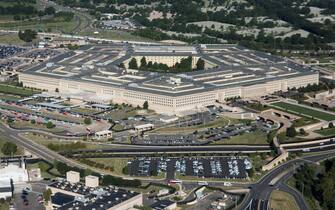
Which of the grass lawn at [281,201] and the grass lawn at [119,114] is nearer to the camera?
the grass lawn at [281,201]

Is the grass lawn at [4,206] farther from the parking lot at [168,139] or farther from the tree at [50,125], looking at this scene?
the tree at [50,125]

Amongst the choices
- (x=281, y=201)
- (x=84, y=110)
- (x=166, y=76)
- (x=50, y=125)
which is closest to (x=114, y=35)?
(x=166, y=76)

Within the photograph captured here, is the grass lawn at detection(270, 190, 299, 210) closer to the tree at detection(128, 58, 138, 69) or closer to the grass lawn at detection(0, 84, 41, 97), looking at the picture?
the grass lawn at detection(0, 84, 41, 97)

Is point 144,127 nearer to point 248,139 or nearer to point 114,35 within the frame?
point 248,139

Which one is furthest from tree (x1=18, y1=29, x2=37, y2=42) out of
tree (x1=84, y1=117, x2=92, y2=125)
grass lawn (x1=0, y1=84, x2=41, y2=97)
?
tree (x1=84, y1=117, x2=92, y2=125)

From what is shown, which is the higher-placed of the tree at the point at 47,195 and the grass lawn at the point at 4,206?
the tree at the point at 47,195

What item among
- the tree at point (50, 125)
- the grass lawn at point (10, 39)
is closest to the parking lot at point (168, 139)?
the tree at point (50, 125)
